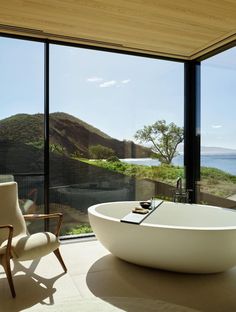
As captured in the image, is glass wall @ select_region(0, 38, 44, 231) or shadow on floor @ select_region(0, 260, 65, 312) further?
glass wall @ select_region(0, 38, 44, 231)

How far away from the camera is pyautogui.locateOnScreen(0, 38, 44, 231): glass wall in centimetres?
374

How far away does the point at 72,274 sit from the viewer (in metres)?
2.96

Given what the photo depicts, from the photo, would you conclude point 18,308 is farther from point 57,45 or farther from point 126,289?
point 57,45

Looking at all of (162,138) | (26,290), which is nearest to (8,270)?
(26,290)

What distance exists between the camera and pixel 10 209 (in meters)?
3.09

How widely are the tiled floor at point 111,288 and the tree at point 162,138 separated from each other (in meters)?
1.92

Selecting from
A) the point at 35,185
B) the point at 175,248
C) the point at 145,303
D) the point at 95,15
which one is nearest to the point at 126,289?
the point at 145,303

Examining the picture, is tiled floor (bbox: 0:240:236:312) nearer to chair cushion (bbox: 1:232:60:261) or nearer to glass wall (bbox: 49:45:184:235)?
chair cushion (bbox: 1:232:60:261)

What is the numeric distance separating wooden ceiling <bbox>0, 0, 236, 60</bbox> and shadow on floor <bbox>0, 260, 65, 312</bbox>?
270cm

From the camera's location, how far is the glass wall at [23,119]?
12.3 ft

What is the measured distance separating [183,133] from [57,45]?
91.0 inches

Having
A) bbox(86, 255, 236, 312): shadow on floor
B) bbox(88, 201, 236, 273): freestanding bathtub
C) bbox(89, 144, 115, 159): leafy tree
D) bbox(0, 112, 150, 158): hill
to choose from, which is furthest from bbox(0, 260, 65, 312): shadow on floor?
bbox(89, 144, 115, 159): leafy tree

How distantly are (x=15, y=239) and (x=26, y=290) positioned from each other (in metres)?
0.47

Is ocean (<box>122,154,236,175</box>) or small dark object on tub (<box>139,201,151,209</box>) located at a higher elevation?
ocean (<box>122,154,236,175</box>)
